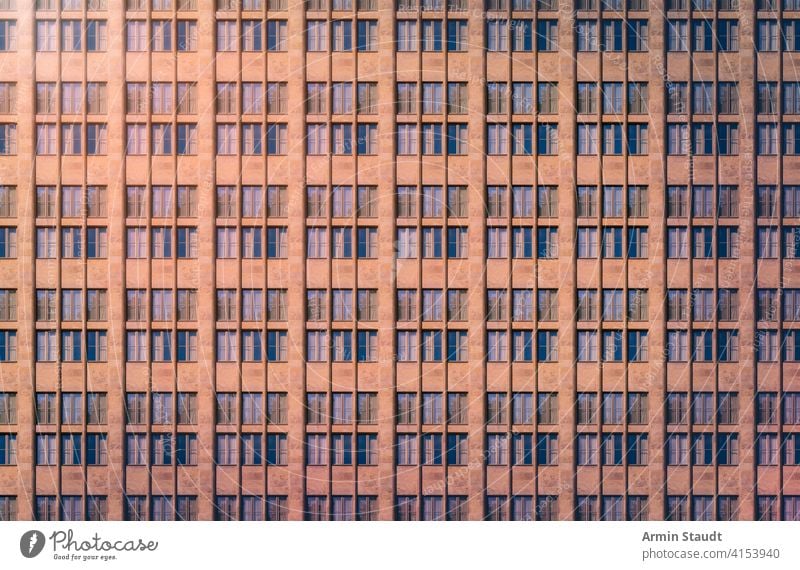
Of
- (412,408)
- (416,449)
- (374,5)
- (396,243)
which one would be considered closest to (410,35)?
(374,5)

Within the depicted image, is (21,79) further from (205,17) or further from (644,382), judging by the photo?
(644,382)

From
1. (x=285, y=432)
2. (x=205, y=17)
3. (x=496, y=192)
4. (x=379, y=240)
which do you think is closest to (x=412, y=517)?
(x=285, y=432)

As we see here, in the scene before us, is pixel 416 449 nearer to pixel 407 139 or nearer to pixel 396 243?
pixel 396 243

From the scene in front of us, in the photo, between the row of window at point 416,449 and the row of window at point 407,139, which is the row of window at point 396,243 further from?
the row of window at point 416,449

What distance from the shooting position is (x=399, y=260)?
141ft

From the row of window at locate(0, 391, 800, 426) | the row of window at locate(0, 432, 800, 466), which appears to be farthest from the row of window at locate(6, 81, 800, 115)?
the row of window at locate(0, 432, 800, 466)

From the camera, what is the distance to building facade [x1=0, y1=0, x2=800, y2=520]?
42.5 metres

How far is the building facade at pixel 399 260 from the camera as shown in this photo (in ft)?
140

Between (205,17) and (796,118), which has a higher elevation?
(205,17)

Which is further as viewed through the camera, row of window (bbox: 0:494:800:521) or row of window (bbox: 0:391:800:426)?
row of window (bbox: 0:391:800:426)

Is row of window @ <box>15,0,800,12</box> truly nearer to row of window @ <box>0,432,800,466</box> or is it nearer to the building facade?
the building facade

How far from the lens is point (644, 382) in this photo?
1678 inches
